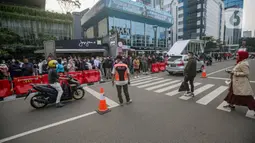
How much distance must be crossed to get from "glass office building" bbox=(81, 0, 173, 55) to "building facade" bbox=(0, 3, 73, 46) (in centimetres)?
965

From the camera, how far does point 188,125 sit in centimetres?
353

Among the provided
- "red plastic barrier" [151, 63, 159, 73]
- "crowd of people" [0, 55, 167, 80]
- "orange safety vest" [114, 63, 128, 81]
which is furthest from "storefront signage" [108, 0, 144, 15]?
"orange safety vest" [114, 63, 128, 81]

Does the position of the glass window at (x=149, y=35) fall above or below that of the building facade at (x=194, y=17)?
below

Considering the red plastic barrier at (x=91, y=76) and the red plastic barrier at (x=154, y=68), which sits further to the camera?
the red plastic barrier at (x=154, y=68)

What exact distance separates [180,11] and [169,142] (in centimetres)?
8317

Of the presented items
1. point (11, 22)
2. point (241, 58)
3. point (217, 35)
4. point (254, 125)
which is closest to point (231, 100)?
point (254, 125)

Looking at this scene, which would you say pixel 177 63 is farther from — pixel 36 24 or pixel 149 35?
pixel 149 35

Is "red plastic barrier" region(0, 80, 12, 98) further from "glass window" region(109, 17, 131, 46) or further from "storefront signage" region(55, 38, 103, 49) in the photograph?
"glass window" region(109, 17, 131, 46)

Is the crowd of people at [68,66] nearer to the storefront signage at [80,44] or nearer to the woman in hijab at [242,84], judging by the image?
the woman in hijab at [242,84]

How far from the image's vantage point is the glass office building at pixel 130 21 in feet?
118

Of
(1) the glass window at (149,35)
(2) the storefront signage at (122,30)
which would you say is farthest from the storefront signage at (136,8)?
(2) the storefront signage at (122,30)

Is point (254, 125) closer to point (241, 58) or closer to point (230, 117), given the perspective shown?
point (230, 117)

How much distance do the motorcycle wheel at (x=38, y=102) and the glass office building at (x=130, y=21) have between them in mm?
27664

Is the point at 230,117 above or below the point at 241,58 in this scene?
below
